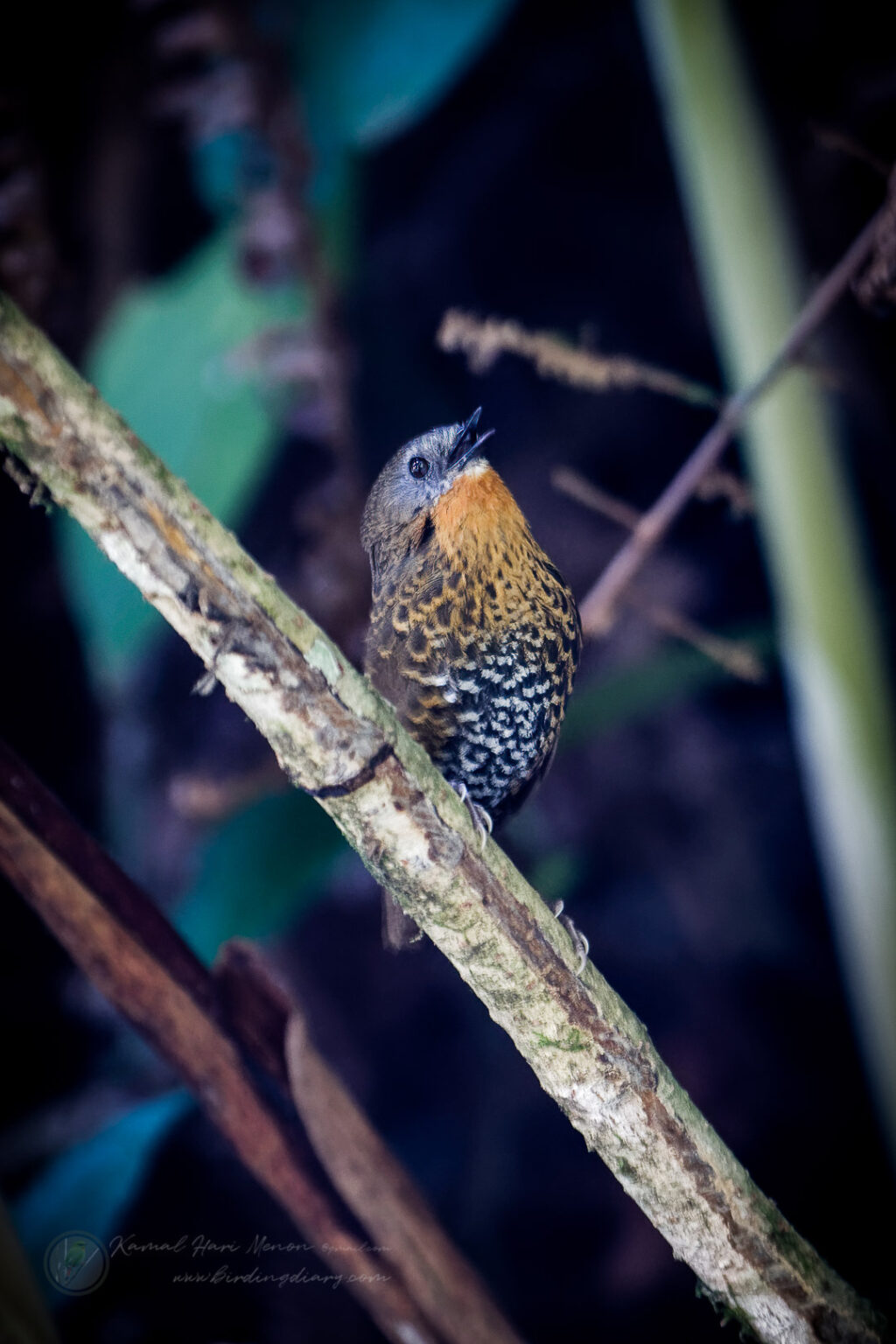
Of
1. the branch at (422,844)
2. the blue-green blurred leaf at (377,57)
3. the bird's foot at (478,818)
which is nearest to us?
the branch at (422,844)

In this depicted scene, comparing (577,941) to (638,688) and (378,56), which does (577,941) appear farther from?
(378,56)

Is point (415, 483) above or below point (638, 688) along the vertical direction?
above

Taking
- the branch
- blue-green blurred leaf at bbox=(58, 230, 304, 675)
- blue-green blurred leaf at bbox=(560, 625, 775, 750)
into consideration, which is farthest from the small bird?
blue-green blurred leaf at bbox=(58, 230, 304, 675)

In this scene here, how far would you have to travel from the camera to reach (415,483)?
1216 mm

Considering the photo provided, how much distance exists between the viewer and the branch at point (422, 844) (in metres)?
0.82

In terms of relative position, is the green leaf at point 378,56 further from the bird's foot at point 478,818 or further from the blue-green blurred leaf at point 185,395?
the bird's foot at point 478,818

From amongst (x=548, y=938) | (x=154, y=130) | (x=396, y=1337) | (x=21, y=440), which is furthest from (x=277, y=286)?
(x=396, y=1337)

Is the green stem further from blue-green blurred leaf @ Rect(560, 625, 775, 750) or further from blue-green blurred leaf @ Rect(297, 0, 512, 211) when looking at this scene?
blue-green blurred leaf @ Rect(297, 0, 512, 211)

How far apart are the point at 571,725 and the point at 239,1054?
714 mm

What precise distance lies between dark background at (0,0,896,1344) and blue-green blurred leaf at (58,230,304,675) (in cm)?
5

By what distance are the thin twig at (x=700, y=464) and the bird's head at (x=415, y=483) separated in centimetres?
33

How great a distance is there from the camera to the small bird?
121 centimetres

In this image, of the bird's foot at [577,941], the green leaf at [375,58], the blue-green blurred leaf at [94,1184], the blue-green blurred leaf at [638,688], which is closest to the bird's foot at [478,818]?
the bird's foot at [577,941]

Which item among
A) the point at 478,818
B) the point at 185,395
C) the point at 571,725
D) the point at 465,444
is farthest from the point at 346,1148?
the point at 185,395
